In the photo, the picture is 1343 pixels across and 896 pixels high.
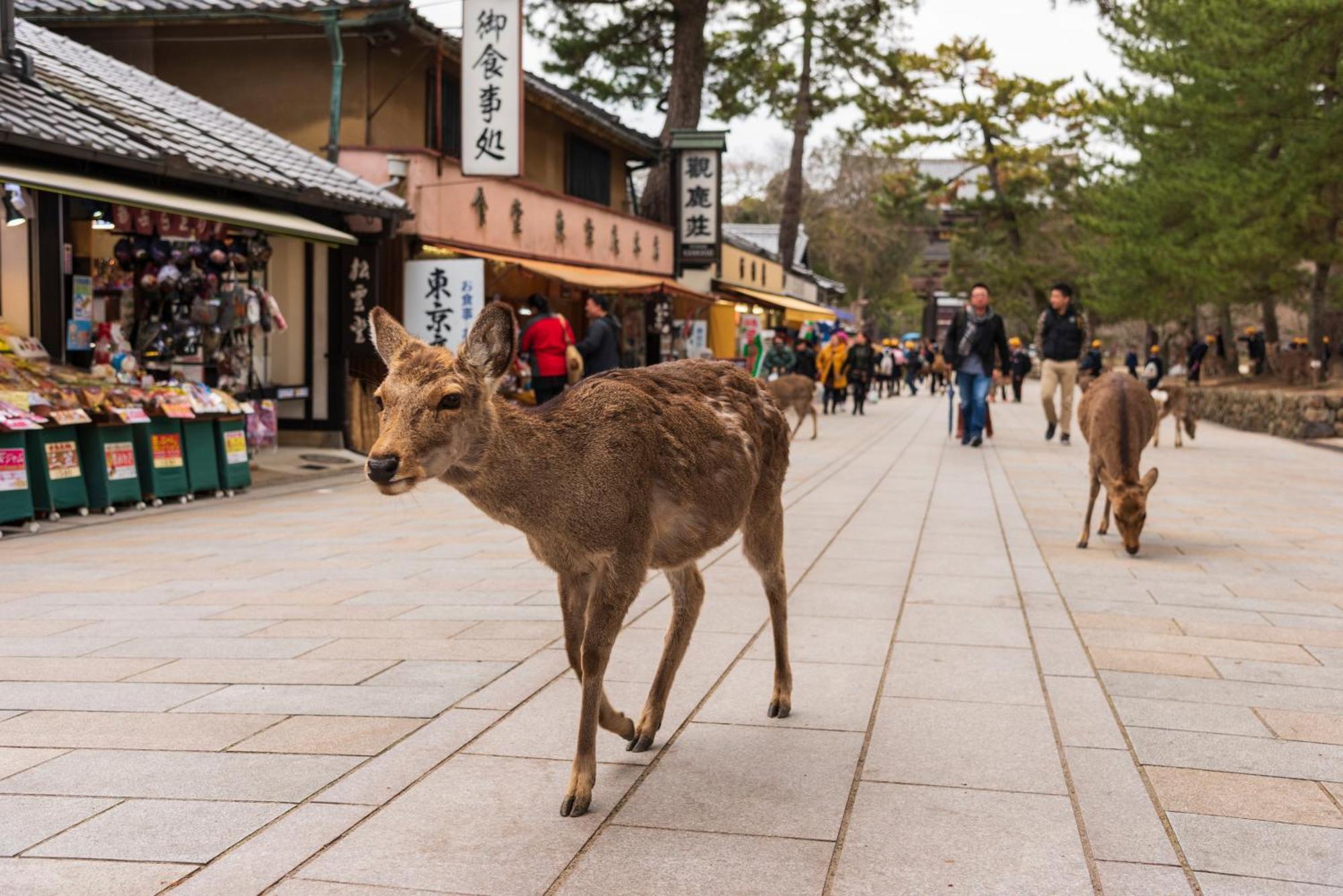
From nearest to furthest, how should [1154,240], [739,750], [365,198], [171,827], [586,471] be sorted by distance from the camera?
1. [171,827]
2. [586,471]
3. [739,750]
4. [365,198]
5. [1154,240]

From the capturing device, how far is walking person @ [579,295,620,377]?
1273 cm

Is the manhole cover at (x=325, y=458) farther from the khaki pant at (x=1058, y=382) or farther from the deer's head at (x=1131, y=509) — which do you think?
the deer's head at (x=1131, y=509)

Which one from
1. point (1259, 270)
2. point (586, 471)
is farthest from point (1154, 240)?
point (586, 471)

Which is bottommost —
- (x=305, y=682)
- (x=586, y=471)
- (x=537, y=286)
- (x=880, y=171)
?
(x=305, y=682)

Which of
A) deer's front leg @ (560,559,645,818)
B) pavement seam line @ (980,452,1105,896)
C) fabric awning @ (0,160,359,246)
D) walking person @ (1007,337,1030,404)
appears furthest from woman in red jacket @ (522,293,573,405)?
walking person @ (1007,337,1030,404)

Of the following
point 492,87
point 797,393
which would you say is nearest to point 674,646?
point 492,87

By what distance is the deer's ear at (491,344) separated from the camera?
361 centimetres

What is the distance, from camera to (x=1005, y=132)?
1874 inches

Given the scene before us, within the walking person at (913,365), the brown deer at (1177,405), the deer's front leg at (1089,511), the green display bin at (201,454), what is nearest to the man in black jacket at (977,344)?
the brown deer at (1177,405)

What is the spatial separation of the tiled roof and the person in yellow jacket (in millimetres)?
13942

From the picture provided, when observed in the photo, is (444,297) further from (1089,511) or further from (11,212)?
(1089,511)

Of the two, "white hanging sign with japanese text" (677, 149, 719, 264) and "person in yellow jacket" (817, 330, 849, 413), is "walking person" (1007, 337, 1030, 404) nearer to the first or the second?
"person in yellow jacket" (817, 330, 849, 413)

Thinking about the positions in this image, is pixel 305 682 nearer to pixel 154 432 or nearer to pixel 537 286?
pixel 154 432

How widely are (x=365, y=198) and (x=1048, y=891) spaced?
13.2m
